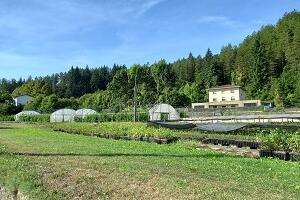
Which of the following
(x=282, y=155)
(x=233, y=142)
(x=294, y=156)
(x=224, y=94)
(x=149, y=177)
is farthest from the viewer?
(x=224, y=94)

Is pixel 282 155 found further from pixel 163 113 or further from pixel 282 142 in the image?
pixel 163 113

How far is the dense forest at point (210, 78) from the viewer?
3356 inches

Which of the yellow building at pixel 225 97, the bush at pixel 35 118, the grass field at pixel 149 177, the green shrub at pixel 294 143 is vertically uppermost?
the yellow building at pixel 225 97

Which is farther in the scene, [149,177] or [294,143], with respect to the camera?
[294,143]

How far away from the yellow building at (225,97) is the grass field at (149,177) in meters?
90.2

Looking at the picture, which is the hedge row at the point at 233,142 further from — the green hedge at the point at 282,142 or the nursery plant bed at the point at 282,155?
the nursery plant bed at the point at 282,155

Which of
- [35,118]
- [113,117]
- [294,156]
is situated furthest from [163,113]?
[294,156]

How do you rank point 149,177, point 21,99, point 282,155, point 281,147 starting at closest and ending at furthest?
Answer: point 149,177 → point 282,155 → point 281,147 → point 21,99

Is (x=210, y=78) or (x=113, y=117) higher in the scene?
(x=210, y=78)

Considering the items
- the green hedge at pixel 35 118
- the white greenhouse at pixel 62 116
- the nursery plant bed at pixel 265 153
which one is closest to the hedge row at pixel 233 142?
the nursery plant bed at pixel 265 153

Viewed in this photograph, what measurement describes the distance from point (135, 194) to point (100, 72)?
142821 mm

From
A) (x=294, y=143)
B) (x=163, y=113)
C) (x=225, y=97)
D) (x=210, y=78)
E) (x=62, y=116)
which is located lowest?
(x=294, y=143)

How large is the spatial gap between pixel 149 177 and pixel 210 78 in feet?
360

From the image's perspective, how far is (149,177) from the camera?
26.5 feet
